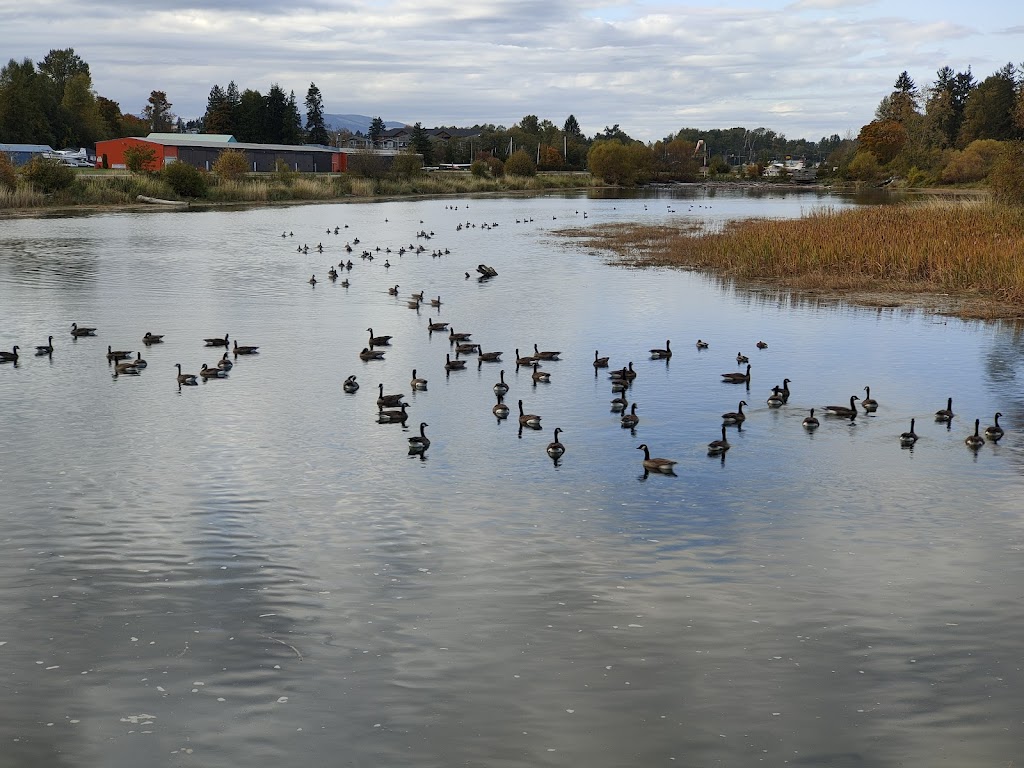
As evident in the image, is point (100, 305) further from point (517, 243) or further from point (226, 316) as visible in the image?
point (517, 243)

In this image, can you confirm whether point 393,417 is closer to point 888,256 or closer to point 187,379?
point 187,379

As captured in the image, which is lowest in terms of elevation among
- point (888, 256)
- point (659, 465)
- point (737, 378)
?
point (659, 465)

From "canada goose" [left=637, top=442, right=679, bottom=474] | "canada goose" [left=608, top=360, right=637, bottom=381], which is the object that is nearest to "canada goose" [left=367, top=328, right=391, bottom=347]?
"canada goose" [left=608, top=360, right=637, bottom=381]

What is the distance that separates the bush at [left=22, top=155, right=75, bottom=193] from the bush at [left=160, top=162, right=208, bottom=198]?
503 inches

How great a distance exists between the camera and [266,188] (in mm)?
118375

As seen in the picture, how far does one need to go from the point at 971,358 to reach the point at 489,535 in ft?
69.4

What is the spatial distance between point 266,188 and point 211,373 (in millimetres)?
95070

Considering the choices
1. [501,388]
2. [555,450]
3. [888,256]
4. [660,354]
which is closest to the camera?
[555,450]

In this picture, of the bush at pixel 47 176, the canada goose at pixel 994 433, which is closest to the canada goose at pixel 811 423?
the canada goose at pixel 994 433

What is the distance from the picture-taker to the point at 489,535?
16.5m

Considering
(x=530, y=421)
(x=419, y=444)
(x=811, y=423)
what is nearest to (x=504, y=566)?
(x=419, y=444)

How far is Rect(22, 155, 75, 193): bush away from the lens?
94.8 metres

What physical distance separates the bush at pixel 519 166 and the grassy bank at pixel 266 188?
21.0 feet

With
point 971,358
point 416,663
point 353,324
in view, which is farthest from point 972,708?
point 353,324
